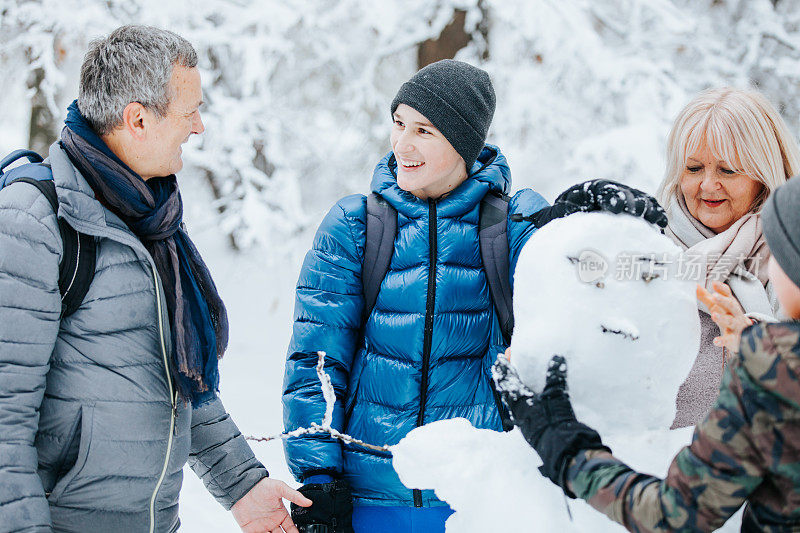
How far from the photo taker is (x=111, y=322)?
163 cm

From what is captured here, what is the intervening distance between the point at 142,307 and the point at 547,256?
101 cm

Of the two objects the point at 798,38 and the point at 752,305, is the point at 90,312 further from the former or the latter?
the point at 798,38

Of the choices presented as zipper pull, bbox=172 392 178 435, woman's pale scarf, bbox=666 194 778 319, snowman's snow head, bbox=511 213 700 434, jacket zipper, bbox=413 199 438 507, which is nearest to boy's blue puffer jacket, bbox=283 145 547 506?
jacket zipper, bbox=413 199 438 507

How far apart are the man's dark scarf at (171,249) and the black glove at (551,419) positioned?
0.87 meters

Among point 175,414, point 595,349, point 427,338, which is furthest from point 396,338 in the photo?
point 595,349

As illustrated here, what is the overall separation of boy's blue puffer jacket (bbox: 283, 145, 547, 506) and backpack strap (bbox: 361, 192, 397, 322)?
0.02 meters

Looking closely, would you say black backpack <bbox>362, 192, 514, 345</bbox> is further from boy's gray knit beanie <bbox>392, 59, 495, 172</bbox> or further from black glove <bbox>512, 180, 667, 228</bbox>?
black glove <bbox>512, 180, 667, 228</bbox>

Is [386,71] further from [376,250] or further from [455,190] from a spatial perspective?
[376,250]

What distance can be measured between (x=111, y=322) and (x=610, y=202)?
3.95 feet

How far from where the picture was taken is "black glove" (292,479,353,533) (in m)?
1.94

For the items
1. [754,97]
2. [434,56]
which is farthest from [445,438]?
[434,56]

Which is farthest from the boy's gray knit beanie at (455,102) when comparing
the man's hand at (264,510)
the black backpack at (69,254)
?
the man's hand at (264,510)

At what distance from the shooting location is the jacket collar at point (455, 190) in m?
2.08

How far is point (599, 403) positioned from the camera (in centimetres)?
140
